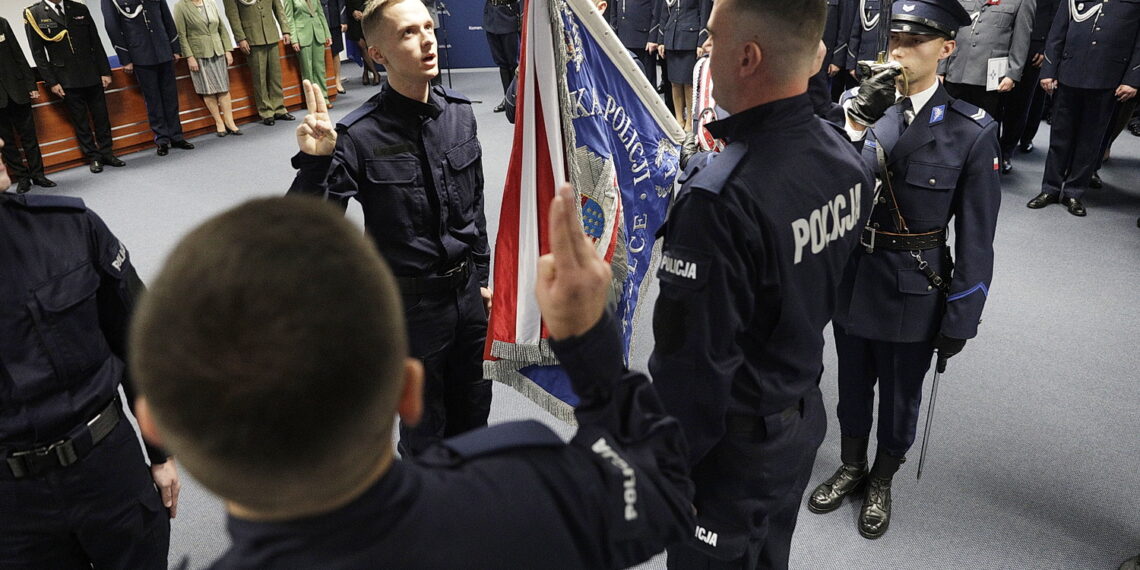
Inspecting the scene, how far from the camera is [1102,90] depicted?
15.6 feet

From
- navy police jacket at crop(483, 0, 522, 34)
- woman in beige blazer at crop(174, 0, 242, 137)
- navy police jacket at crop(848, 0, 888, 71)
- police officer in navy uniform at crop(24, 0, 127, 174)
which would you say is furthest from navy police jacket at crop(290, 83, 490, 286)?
woman in beige blazer at crop(174, 0, 242, 137)

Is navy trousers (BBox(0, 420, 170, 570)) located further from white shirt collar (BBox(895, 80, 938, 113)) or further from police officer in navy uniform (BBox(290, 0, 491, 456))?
white shirt collar (BBox(895, 80, 938, 113))

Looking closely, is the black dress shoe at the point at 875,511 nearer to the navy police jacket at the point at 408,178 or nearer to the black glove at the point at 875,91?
the black glove at the point at 875,91

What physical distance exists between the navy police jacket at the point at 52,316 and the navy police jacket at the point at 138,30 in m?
6.16

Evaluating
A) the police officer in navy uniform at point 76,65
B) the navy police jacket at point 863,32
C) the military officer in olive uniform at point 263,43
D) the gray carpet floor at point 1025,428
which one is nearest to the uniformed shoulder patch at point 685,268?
the gray carpet floor at point 1025,428

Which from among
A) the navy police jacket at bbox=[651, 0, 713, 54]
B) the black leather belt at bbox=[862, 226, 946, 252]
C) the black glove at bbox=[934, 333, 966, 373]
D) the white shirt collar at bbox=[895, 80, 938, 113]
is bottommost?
the black glove at bbox=[934, 333, 966, 373]

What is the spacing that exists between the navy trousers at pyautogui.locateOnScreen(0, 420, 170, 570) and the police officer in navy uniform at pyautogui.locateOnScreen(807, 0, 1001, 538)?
1.96 metres

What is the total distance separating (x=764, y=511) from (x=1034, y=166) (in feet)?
18.7

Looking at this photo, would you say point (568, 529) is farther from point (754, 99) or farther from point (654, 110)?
point (654, 110)

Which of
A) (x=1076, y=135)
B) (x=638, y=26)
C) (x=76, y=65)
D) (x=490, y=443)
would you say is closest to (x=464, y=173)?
(x=490, y=443)

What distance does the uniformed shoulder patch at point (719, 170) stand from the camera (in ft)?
4.40

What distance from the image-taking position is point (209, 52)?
7336 millimetres

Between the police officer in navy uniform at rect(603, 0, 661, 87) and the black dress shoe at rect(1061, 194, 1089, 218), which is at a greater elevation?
the police officer in navy uniform at rect(603, 0, 661, 87)

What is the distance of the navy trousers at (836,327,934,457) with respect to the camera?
236 cm
